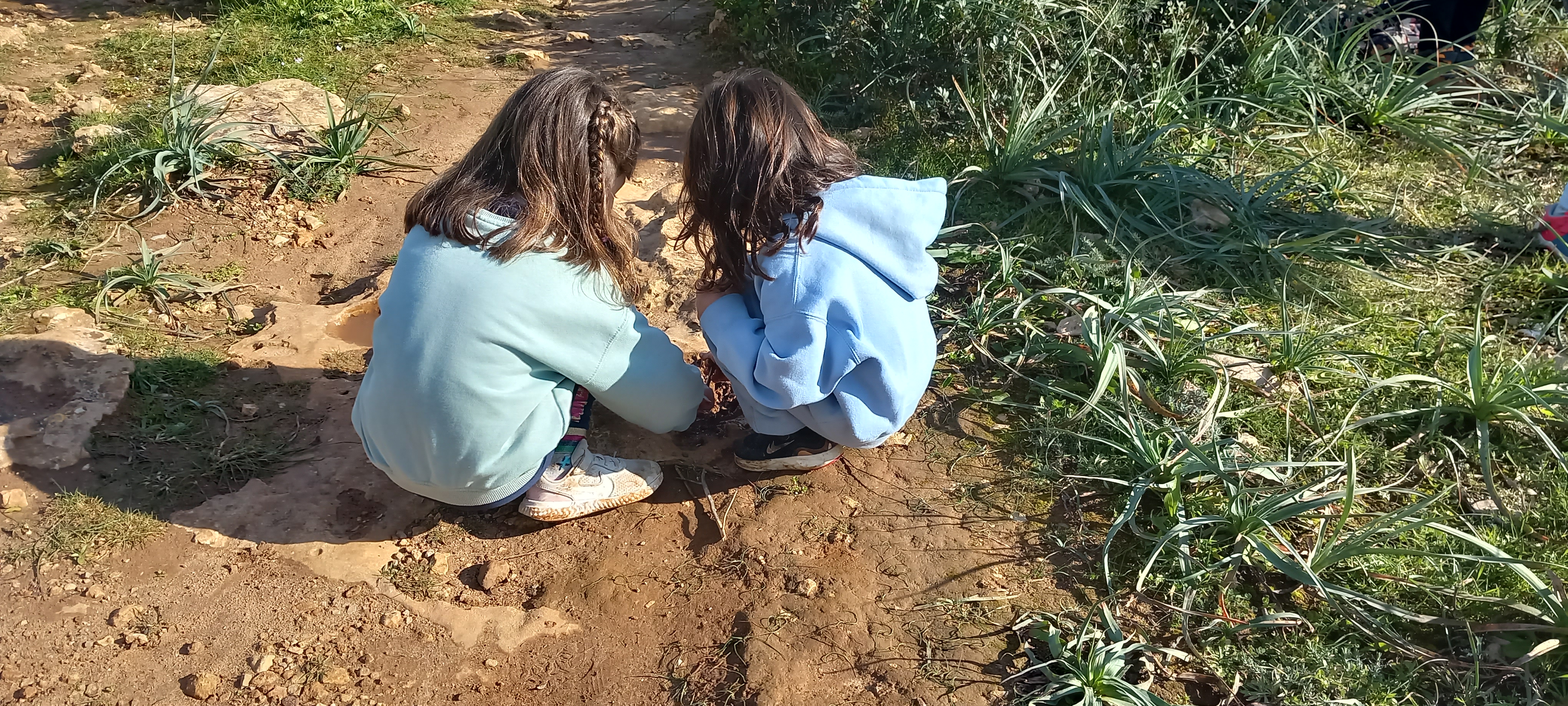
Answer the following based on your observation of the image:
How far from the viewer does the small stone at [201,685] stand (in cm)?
192

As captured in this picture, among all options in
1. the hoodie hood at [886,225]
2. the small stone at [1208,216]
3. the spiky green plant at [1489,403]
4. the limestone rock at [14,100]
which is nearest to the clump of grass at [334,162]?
the limestone rock at [14,100]

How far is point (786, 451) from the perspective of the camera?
2414 millimetres

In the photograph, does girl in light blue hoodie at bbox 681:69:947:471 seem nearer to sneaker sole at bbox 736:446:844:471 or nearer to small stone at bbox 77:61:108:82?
sneaker sole at bbox 736:446:844:471

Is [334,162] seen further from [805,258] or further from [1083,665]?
[1083,665]

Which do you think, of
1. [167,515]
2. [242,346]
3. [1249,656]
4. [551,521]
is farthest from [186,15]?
[1249,656]

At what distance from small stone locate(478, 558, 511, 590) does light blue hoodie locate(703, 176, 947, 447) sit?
69cm

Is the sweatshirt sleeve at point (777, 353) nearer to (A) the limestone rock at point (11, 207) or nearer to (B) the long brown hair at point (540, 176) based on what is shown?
(B) the long brown hair at point (540, 176)

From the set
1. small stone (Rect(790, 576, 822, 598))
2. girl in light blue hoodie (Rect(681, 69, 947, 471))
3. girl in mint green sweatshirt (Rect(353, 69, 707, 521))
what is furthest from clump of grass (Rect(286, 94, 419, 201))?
small stone (Rect(790, 576, 822, 598))

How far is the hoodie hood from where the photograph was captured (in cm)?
209

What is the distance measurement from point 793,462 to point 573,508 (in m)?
0.54

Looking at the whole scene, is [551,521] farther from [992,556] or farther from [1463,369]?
[1463,369]

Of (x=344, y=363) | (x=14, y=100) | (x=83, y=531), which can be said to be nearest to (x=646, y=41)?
(x=14, y=100)

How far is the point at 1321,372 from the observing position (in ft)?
9.34

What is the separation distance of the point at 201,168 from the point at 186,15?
2150 millimetres
